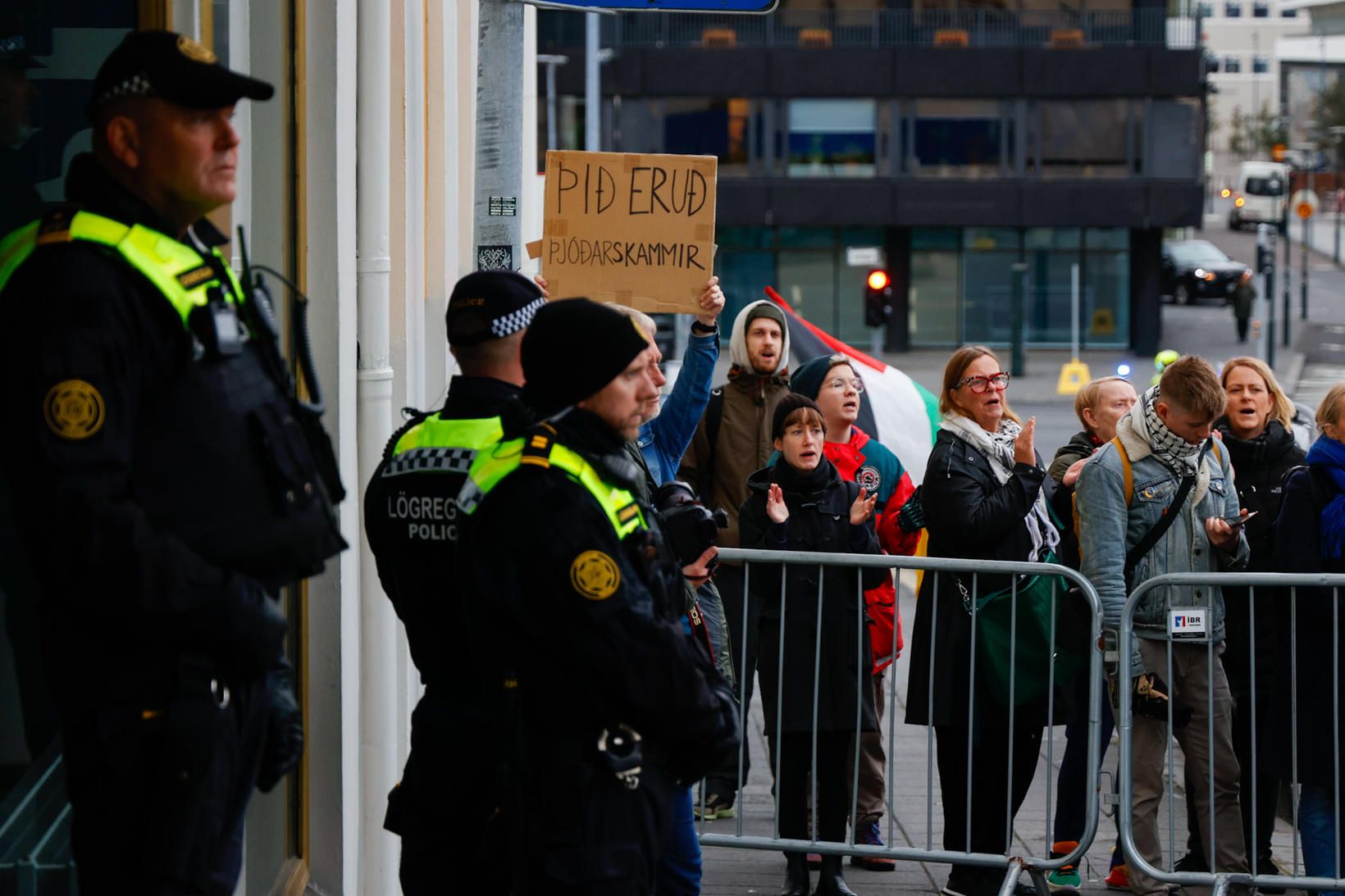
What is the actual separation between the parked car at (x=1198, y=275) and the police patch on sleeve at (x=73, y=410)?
52.7 m

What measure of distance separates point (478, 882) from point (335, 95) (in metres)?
2.28

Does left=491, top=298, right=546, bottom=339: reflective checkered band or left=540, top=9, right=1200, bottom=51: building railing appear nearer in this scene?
left=491, top=298, right=546, bottom=339: reflective checkered band

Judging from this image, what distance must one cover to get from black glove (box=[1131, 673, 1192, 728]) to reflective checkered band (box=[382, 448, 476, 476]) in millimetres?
3134

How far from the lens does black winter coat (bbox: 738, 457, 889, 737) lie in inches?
244

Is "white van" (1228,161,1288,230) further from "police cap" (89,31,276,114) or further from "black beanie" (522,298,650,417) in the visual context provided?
"police cap" (89,31,276,114)

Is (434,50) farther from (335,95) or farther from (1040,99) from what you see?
(1040,99)

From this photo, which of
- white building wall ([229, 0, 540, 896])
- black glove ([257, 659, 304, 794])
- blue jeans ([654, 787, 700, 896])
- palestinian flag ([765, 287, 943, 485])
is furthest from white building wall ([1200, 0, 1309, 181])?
black glove ([257, 659, 304, 794])

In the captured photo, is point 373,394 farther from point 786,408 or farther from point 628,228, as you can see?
point 786,408

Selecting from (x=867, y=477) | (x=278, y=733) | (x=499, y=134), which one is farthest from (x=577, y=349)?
(x=867, y=477)

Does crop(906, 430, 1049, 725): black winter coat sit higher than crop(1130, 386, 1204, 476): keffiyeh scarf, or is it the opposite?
crop(1130, 386, 1204, 476): keffiyeh scarf

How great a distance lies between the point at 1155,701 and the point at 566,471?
3.45m

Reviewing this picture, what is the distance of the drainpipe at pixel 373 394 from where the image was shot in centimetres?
539

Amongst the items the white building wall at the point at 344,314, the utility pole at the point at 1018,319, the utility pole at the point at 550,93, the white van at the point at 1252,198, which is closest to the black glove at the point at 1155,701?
the white building wall at the point at 344,314

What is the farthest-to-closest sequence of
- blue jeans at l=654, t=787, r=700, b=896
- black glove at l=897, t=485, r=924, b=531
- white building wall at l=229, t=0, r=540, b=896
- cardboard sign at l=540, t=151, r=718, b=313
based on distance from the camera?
black glove at l=897, t=485, r=924, b=531 → cardboard sign at l=540, t=151, r=718, b=313 → white building wall at l=229, t=0, r=540, b=896 → blue jeans at l=654, t=787, r=700, b=896
